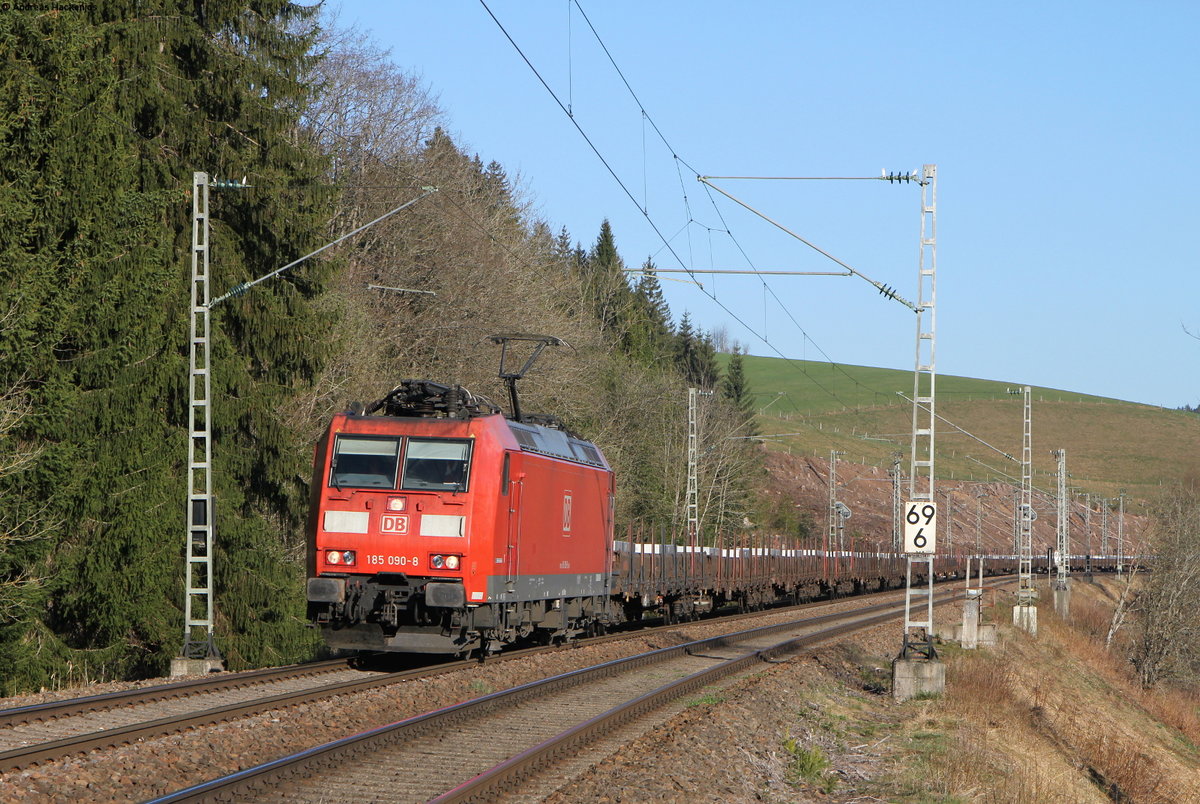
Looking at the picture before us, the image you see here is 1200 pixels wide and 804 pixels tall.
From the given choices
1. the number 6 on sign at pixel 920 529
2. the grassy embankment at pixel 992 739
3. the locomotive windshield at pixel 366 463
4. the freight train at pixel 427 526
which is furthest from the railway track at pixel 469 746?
the locomotive windshield at pixel 366 463

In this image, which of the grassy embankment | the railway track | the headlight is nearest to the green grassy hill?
the grassy embankment

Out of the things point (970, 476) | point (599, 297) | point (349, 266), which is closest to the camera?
point (349, 266)

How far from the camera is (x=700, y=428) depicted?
68062 millimetres

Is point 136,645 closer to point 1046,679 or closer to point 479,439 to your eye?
point 479,439

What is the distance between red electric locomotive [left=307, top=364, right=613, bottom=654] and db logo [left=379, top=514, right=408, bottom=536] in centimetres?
1

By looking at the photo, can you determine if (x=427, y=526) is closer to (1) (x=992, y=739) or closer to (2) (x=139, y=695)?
(2) (x=139, y=695)

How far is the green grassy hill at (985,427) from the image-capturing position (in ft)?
404

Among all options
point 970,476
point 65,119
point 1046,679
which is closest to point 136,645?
point 65,119

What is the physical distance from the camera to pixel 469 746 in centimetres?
1173

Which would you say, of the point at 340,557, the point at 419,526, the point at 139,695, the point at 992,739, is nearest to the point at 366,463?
the point at 419,526

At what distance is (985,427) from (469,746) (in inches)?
4969

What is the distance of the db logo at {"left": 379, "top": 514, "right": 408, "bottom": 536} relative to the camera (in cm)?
1697

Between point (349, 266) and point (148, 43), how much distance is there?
12.2 m

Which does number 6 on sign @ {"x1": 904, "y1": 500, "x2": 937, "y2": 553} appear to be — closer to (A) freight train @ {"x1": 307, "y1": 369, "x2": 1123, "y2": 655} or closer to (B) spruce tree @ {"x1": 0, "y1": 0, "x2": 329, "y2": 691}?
(A) freight train @ {"x1": 307, "y1": 369, "x2": 1123, "y2": 655}
